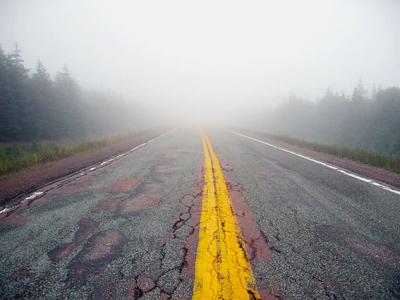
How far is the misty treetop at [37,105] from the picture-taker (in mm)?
24661

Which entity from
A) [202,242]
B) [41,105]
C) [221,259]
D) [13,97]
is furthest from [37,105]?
[221,259]

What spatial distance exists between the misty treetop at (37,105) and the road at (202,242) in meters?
25.8

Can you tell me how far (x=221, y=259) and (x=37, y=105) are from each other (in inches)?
1224

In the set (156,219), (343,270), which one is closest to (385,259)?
(343,270)

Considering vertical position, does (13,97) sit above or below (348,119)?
above

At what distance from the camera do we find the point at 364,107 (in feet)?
129

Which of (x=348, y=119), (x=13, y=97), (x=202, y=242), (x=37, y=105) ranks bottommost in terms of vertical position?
(x=202, y=242)

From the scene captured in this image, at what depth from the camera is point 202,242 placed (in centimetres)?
244

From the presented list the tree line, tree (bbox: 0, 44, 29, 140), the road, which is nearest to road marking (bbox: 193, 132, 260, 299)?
the road

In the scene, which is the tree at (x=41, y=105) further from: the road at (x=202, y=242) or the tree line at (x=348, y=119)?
the tree line at (x=348, y=119)

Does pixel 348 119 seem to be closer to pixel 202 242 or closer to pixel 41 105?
pixel 41 105

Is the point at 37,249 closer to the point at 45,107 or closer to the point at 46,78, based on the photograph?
the point at 45,107

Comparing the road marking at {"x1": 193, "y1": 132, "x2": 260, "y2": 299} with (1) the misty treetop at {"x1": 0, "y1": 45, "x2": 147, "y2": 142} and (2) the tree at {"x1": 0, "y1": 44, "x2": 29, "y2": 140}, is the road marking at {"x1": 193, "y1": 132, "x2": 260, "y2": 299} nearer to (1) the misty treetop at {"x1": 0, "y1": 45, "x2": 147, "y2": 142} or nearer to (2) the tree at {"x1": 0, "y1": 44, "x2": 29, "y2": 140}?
(2) the tree at {"x1": 0, "y1": 44, "x2": 29, "y2": 140}

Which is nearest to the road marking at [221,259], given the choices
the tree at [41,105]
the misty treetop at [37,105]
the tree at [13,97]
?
the tree at [13,97]
